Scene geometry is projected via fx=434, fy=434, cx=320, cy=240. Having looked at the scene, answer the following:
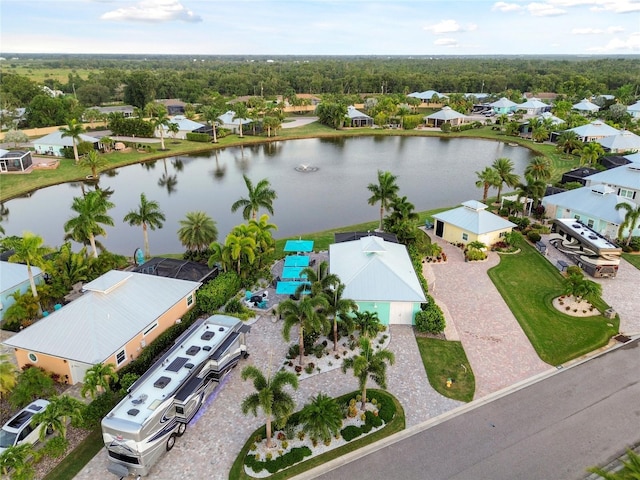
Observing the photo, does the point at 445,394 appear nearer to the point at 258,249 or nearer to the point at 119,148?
the point at 258,249

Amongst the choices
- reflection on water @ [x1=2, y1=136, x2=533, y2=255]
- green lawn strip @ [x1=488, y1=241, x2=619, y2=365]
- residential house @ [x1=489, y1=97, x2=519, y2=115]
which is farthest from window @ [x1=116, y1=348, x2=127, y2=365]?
residential house @ [x1=489, y1=97, x2=519, y2=115]

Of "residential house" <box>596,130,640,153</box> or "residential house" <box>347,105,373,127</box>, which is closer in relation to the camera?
"residential house" <box>596,130,640,153</box>

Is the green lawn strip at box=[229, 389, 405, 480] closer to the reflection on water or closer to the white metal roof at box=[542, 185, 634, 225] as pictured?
the reflection on water

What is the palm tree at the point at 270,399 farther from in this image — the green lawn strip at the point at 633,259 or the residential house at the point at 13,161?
the residential house at the point at 13,161

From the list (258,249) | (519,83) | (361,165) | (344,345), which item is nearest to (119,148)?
(361,165)

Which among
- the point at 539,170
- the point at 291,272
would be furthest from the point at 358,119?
the point at 291,272

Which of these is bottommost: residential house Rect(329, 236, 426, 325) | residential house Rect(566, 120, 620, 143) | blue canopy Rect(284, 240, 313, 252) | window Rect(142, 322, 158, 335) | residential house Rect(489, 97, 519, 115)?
window Rect(142, 322, 158, 335)

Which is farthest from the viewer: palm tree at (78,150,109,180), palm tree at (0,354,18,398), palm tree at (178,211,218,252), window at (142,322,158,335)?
palm tree at (78,150,109,180)
